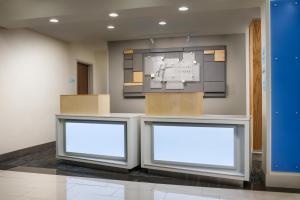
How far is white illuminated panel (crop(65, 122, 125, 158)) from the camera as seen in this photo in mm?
4184

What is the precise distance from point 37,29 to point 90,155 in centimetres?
308

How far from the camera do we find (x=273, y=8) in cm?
335

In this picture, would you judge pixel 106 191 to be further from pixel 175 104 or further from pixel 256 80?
pixel 256 80

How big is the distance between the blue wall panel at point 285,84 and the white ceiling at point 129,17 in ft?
1.62

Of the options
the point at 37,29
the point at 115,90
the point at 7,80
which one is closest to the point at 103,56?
the point at 115,90

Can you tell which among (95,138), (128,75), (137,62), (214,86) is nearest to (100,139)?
(95,138)

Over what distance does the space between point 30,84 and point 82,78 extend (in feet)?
8.41

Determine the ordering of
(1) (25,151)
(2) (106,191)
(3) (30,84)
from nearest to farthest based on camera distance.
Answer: (2) (106,191) < (1) (25,151) < (3) (30,84)

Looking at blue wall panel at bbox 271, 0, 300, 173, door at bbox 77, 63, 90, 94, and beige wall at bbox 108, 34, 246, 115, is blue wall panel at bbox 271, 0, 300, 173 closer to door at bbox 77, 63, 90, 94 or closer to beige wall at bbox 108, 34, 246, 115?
beige wall at bbox 108, 34, 246, 115

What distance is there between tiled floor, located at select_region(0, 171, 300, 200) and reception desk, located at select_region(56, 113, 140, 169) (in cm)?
51

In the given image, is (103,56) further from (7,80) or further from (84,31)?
(7,80)

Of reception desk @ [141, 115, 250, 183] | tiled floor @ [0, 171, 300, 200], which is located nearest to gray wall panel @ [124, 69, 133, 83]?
reception desk @ [141, 115, 250, 183]

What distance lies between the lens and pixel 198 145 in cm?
373

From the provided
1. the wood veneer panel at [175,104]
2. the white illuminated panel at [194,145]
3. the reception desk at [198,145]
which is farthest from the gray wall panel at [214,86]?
the white illuminated panel at [194,145]
